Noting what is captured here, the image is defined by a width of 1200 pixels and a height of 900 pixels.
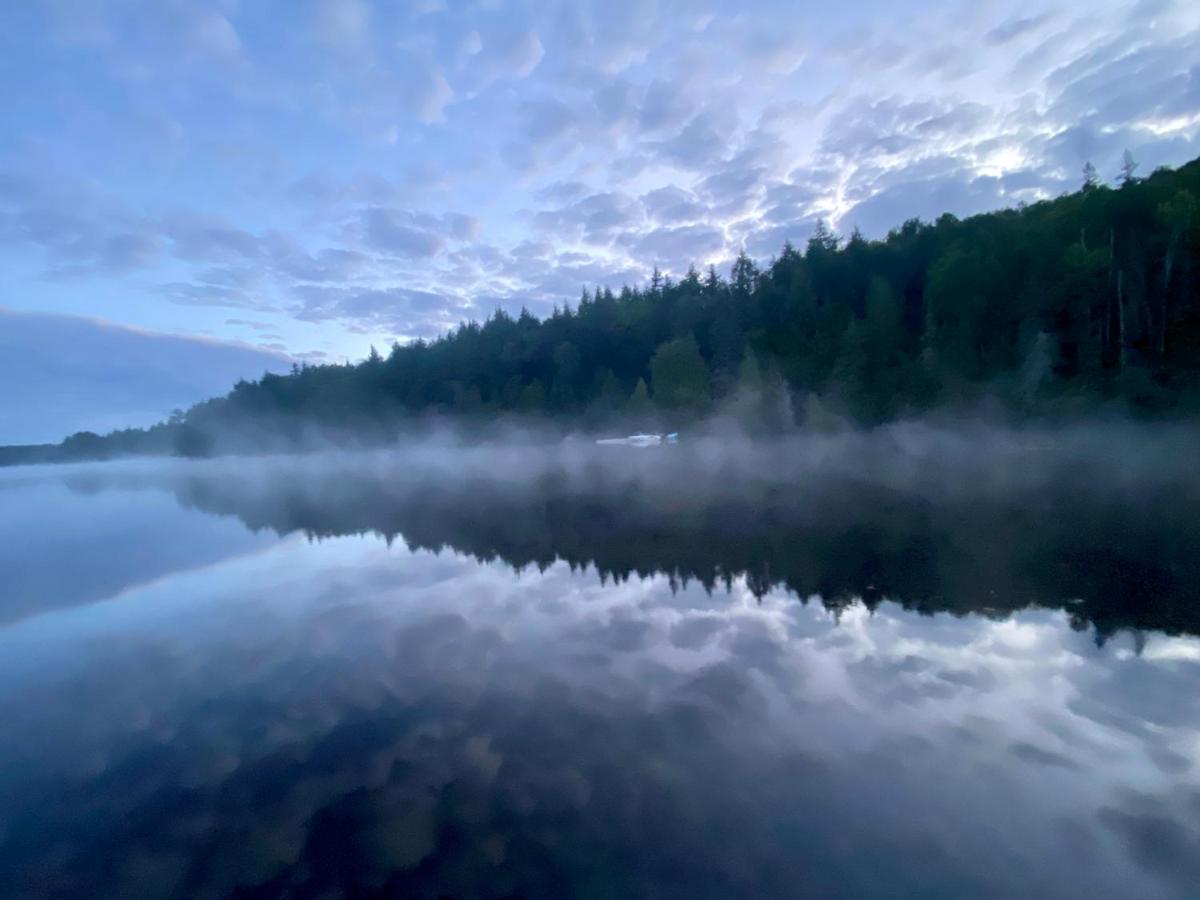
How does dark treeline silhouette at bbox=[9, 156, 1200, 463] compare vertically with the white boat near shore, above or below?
above

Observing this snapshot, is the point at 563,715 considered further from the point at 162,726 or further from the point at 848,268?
the point at 848,268

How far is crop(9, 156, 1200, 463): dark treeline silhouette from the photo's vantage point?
122 feet

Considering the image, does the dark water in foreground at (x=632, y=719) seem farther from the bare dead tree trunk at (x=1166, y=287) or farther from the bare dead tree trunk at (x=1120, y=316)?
the bare dead tree trunk at (x=1166, y=287)

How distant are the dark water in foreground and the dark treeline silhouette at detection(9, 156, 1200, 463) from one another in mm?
28618

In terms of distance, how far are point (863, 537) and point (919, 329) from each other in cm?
4802

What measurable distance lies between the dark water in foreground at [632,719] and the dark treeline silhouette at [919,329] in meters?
28.6

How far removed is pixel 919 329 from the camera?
53.6m

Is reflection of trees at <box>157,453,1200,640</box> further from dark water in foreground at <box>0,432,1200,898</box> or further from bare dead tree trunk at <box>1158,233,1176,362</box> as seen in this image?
bare dead tree trunk at <box>1158,233,1176,362</box>

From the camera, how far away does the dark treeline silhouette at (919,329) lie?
1462 inches

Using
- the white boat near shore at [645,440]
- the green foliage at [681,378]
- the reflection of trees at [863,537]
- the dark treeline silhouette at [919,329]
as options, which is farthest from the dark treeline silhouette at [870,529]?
the white boat near shore at [645,440]

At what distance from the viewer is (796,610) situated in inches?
371

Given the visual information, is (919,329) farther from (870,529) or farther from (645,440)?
(870,529)

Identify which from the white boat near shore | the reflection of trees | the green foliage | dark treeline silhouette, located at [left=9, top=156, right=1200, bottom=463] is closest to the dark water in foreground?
the reflection of trees

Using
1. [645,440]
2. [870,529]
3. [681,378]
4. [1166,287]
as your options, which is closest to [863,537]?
[870,529]
